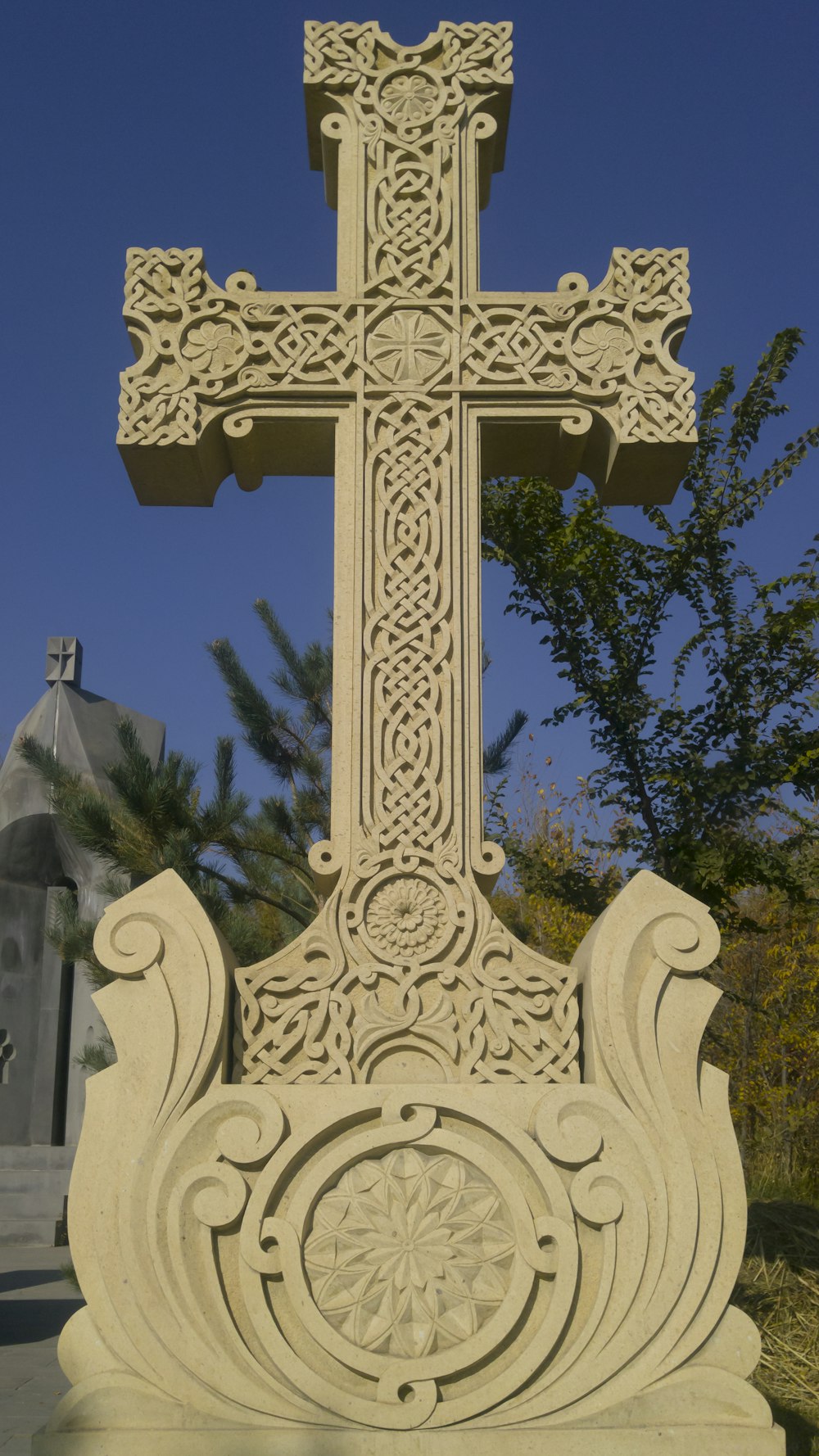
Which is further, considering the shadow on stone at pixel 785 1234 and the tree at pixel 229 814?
the tree at pixel 229 814

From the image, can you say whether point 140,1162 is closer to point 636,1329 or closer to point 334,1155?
point 334,1155

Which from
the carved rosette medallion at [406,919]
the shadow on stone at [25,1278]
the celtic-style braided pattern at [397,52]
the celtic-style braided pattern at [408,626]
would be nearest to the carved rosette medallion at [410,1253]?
the carved rosette medallion at [406,919]

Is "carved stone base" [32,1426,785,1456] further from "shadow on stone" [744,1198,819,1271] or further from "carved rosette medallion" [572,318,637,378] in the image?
"shadow on stone" [744,1198,819,1271]

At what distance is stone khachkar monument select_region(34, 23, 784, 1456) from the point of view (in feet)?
8.14

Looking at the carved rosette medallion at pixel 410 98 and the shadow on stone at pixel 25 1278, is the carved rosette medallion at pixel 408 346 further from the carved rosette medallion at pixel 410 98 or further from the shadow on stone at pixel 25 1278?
the shadow on stone at pixel 25 1278

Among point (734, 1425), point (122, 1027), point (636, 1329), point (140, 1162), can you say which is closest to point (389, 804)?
point (122, 1027)

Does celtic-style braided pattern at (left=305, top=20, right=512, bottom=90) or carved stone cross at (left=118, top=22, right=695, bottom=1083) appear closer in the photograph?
carved stone cross at (left=118, top=22, right=695, bottom=1083)

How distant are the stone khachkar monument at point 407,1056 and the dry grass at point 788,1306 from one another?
78.7 inches

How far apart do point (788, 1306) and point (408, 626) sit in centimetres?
400

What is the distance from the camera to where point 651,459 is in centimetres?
350

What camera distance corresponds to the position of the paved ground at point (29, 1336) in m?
5.34

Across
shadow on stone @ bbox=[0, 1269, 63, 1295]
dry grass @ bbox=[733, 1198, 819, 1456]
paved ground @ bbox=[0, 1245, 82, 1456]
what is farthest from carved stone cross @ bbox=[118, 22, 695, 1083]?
shadow on stone @ bbox=[0, 1269, 63, 1295]

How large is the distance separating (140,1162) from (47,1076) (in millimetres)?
12964

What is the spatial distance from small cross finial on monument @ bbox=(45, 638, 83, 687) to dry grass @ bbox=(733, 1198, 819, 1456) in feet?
38.2
